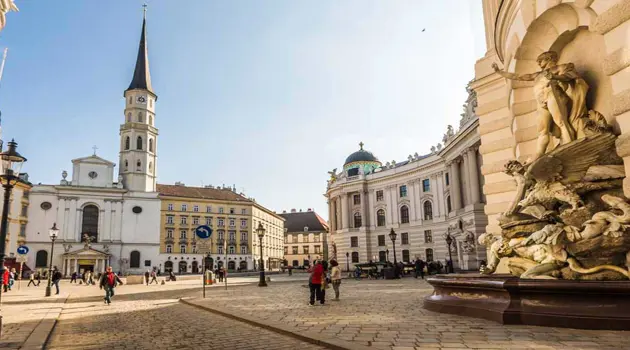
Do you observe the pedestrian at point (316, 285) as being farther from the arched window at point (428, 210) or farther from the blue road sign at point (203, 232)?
the arched window at point (428, 210)

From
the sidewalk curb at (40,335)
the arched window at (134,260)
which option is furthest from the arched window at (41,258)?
the sidewalk curb at (40,335)

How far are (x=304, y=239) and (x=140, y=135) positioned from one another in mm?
50135

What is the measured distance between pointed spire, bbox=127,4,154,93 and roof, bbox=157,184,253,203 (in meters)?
18.5

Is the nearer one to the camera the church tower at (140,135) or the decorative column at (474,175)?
the decorative column at (474,175)

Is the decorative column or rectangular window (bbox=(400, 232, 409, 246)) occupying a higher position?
the decorative column

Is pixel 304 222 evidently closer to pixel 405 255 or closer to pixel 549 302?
pixel 405 255

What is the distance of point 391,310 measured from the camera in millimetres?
10625

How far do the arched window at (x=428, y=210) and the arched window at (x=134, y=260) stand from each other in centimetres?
4694

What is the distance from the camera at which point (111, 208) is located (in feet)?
239

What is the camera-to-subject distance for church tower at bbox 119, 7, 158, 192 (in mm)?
76000

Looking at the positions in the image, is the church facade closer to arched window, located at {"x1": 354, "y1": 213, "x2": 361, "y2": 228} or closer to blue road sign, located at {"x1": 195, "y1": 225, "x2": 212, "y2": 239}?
arched window, located at {"x1": 354, "y1": 213, "x2": 361, "y2": 228}

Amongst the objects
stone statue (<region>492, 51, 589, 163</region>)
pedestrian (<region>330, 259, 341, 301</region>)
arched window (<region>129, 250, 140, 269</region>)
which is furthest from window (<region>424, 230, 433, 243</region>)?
stone statue (<region>492, 51, 589, 163</region>)

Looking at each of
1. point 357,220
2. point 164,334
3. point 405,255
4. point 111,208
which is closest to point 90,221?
point 111,208

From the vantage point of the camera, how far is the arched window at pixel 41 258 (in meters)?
66.2
